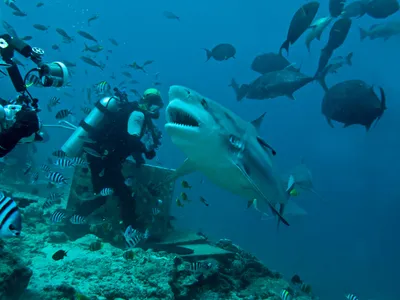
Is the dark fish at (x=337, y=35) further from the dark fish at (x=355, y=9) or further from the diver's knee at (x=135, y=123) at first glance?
the diver's knee at (x=135, y=123)

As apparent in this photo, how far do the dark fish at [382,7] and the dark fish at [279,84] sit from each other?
13.6ft

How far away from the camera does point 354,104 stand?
24.1ft

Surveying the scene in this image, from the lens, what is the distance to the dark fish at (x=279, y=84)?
8.30 m

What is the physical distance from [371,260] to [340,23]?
6169cm

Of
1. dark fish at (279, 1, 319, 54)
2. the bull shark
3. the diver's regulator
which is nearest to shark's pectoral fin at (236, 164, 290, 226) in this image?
the bull shark

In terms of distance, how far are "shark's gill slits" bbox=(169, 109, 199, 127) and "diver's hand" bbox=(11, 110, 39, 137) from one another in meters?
1.66

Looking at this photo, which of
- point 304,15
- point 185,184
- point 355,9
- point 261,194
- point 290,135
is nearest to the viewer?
point 261,194

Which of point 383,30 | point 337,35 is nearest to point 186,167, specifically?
point 337,35

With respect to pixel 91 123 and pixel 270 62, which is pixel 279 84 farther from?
pixel 91 123

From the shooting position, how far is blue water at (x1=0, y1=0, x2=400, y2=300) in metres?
50.0

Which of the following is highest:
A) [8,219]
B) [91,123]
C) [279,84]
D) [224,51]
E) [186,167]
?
[224,51]

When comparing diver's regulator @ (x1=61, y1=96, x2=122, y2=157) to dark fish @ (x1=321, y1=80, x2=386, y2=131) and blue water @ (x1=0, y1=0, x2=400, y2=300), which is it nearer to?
dark fish @ (x1=321, y1=80, x2=386, y2=131)

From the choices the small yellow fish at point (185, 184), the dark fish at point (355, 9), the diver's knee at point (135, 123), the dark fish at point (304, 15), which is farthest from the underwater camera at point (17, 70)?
the dark fish at point (355, 9)

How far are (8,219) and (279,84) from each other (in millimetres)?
7509
